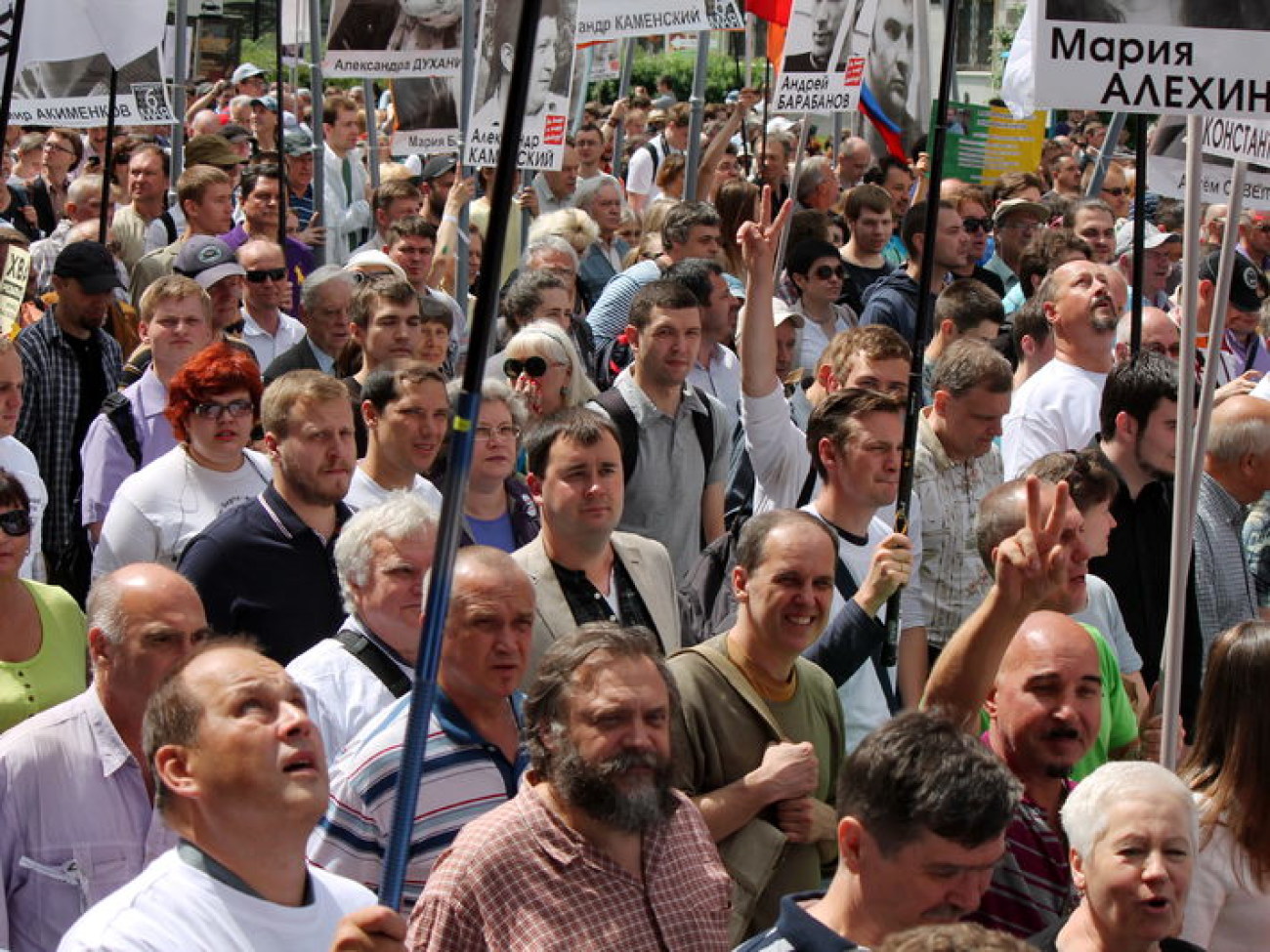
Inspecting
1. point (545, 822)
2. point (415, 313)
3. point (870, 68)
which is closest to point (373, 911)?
point (545, 822)

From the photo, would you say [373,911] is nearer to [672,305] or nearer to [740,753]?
[740,753]

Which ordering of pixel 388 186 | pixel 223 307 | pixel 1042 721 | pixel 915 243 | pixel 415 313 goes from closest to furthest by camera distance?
pixel 1042 721 → pixel 415 313 → pixel 223 307 → pixel 915 243 → pixel 388 186

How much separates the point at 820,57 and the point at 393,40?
2.24 metres

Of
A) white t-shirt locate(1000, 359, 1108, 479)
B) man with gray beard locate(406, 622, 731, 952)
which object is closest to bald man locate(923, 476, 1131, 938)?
man with gray beard locate(406, 622, 731, 952)

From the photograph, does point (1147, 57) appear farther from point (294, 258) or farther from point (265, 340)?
point (294, 258)

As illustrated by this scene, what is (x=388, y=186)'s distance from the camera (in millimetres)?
11781

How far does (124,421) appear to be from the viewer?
7207 millimetres

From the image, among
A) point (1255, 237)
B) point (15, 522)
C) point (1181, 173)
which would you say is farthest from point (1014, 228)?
point (15, 522)

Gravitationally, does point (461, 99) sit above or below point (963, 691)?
above

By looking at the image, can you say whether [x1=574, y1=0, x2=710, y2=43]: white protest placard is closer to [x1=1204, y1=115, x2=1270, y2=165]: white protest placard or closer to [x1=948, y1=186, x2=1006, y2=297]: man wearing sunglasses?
[x1=948, y1=186, x2=1006, y2=297]: man wearing sunglasses

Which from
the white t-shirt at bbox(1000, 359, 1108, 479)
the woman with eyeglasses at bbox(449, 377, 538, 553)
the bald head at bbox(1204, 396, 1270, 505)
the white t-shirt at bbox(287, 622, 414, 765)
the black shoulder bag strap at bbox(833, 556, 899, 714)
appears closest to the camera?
the white t-shirt at bbox(287, 622, 414, 765)

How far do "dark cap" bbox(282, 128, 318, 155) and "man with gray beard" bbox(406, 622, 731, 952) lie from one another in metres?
10.2

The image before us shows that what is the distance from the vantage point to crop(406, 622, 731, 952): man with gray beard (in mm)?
3822

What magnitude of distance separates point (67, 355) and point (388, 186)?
12.9 ft
